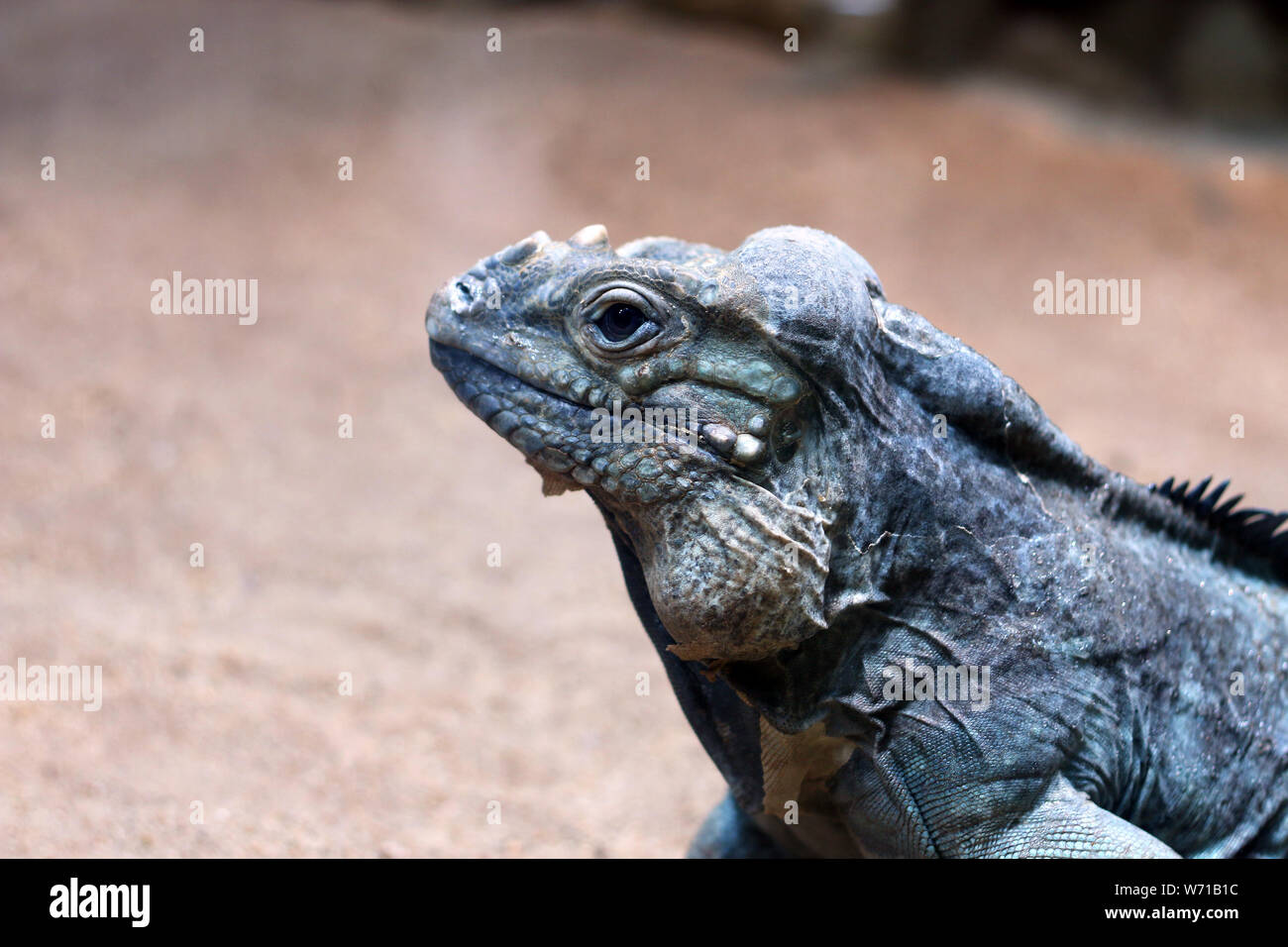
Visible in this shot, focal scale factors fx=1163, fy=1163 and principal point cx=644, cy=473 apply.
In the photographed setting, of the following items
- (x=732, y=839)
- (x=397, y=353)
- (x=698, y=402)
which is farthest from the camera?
(x=397, y=353)

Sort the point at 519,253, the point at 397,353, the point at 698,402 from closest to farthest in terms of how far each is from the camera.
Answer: the point at 698,402 → the point at 519,253 → the point at 397,353

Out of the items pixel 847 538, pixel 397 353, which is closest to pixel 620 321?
pixel 847 538

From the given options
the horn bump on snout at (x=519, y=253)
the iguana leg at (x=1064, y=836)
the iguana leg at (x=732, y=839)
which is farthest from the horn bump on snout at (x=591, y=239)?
the iguana leg at (x=732, y=839)

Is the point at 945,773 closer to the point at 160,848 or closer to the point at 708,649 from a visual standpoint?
the point at 708,649

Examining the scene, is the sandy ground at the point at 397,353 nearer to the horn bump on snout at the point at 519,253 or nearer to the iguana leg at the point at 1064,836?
the iguana leg at the point at 1064,836

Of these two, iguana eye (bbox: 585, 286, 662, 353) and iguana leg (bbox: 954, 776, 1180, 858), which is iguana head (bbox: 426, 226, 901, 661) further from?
iguana leg (bbox: 954, 776, 1180, 858)

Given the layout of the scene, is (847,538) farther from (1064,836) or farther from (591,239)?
(591,239)

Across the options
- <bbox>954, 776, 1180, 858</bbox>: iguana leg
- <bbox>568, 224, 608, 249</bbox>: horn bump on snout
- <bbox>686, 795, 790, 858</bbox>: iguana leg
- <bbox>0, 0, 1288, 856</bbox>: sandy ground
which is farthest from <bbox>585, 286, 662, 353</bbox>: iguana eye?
<bbox>0, 0, 1288, 856</bbox>: sandy ground

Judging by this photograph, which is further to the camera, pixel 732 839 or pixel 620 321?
pixel 732 839
